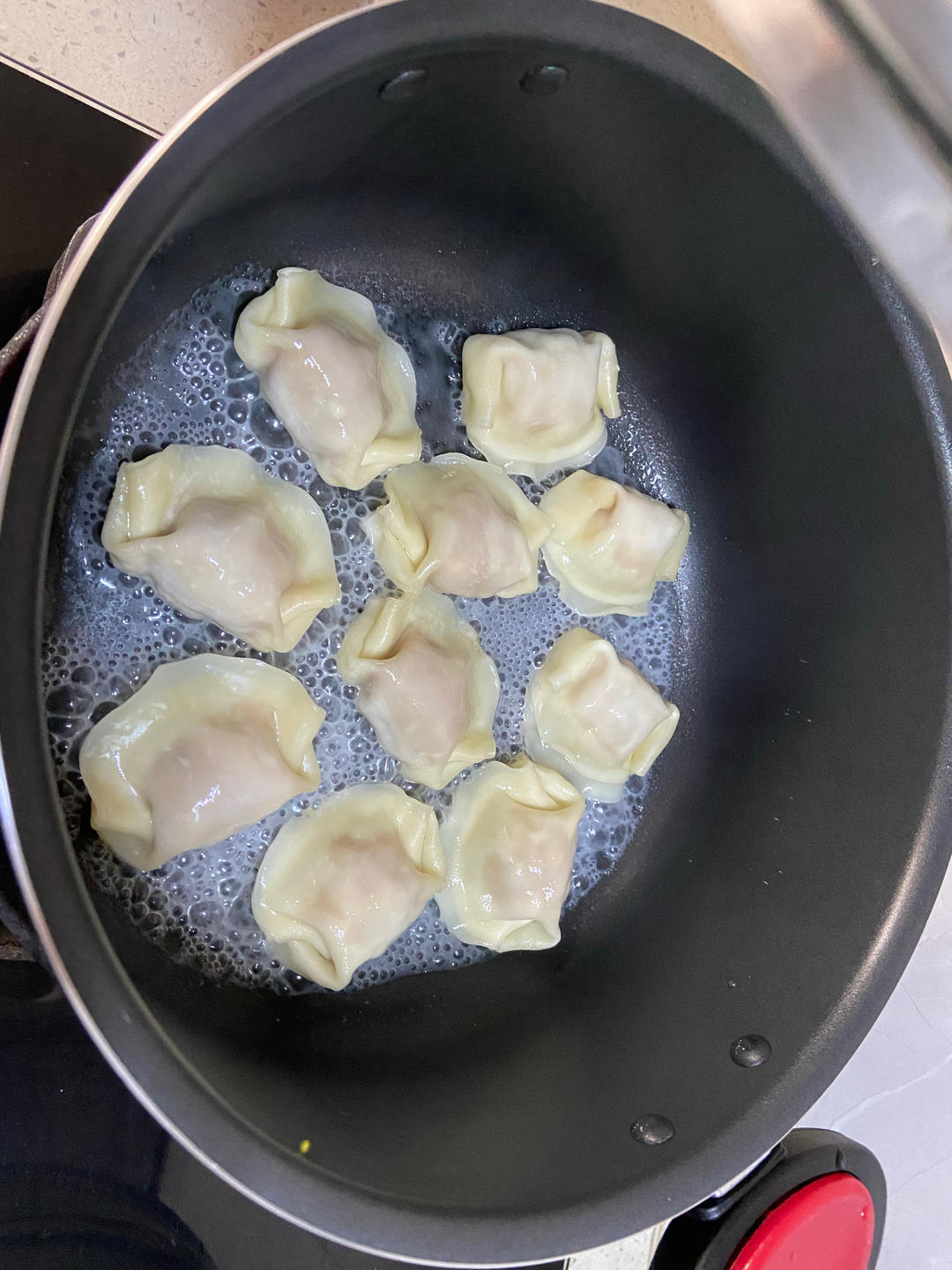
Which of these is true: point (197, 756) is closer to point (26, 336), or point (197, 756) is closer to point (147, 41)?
point (26, 336)

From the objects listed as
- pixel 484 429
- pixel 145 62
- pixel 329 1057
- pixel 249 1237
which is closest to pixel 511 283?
pixel 484 429

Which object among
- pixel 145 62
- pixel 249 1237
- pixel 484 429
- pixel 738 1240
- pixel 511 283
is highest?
pixel 145 62

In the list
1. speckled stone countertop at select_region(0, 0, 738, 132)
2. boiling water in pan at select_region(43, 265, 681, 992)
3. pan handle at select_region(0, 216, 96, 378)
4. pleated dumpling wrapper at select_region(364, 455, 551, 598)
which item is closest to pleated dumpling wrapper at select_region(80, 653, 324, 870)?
boiling water in pan at select_region(43, 265, 681, 992)

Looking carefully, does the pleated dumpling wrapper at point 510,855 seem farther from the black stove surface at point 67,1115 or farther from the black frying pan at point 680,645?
the black stove surface at point 67,1115

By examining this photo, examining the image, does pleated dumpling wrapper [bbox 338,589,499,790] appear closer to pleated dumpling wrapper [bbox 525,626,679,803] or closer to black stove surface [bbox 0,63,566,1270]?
pleated dumpling wrapper [bbox 525,626,679,803]

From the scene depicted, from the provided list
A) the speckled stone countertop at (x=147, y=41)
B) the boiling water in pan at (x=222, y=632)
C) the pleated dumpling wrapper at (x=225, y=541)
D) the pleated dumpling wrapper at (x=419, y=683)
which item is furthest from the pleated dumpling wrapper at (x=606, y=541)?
the speckled stone countertop at (x=147, y=41)

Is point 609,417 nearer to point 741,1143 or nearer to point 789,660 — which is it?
point 789,660
